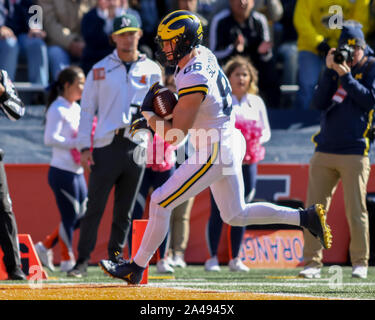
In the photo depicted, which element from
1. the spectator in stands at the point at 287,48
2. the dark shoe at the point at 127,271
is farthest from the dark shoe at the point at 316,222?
the spectator in stands at the point at 287,48

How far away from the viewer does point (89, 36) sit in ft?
31.7

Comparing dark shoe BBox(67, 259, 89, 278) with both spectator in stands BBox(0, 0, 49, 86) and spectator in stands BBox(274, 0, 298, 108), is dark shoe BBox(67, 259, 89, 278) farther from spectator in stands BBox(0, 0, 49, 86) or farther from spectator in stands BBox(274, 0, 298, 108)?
spectator in stands BBox(274, 0, 298, 108)

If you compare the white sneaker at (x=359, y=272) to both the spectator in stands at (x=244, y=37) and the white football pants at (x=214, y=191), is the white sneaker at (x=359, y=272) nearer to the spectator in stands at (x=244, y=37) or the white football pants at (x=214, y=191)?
the white football pants at (x=214, y=191)

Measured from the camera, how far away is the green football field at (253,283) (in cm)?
553

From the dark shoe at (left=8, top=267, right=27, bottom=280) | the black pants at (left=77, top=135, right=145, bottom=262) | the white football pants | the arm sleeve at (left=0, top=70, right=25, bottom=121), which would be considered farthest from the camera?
the black pants at (left=77, top=135, right=145, bottom=262)

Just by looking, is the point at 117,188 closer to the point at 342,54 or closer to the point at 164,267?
the point at 164,267

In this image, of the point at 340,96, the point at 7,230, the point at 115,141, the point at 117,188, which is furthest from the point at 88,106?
the point at 340,96

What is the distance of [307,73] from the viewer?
389 inches

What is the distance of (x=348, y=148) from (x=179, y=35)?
233 cm

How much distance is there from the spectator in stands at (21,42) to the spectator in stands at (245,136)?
280 centimetres

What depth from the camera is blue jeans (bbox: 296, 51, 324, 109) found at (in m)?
9.85

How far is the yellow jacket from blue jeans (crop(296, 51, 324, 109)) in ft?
0.30

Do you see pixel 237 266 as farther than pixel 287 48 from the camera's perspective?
No

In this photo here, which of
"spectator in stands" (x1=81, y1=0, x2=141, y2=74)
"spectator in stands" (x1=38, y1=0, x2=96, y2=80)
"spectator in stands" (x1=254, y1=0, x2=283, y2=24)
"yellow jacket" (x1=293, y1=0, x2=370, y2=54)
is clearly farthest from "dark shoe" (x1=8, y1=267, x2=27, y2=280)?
"spectator in stands" (x1=254, y1=0, x2=283, y2=24)
